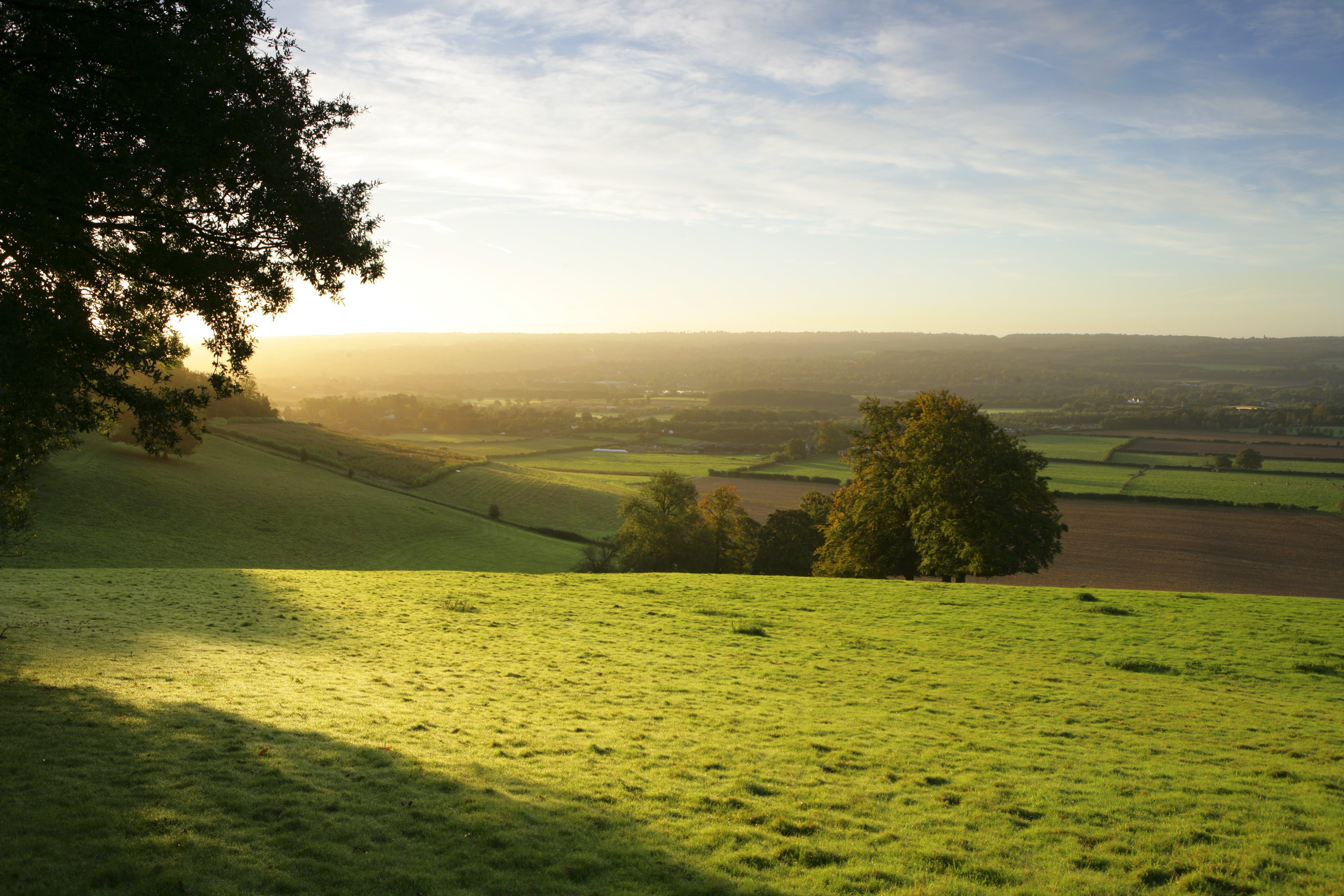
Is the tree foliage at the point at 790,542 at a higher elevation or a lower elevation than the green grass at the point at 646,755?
lower

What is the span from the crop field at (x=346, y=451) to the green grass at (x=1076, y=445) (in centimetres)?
8513

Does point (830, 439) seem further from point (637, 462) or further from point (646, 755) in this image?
point (646, 755)

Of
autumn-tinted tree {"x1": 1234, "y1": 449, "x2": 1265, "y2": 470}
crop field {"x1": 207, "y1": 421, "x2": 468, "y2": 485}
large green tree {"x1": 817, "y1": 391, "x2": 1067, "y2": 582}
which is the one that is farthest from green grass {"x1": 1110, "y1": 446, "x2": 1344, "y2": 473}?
crop field {"x1": 207, "y1": 421, "x2": 468, "y2": 485}

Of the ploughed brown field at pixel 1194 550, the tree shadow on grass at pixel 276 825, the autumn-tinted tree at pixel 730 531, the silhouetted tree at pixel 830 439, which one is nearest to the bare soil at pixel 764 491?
the ploughed brown field at pixel 1194 550

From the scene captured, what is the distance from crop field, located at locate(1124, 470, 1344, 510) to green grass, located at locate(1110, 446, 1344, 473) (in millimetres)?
5671

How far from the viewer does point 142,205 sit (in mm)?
12414

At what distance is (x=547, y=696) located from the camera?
1565 cm

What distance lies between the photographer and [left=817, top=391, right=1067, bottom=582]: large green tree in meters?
36.9

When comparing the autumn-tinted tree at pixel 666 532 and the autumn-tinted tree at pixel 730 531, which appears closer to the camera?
the autumn-tinted tree at pixel 666 532

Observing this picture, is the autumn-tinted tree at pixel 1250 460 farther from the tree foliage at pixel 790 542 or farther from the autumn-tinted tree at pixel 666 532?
the autumn-tinted tree at pixel 666 532

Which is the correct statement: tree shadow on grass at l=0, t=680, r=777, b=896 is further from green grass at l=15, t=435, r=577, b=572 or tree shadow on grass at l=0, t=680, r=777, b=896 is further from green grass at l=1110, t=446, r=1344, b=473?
green grass at l=1110, t=446, r=1344, b=473

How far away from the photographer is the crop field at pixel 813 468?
105 metres

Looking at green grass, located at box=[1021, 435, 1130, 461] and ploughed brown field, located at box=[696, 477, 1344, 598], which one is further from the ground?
green grass, located at box=[1021, 435, 1130, 461]

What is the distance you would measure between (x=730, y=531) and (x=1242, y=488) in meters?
69.7
